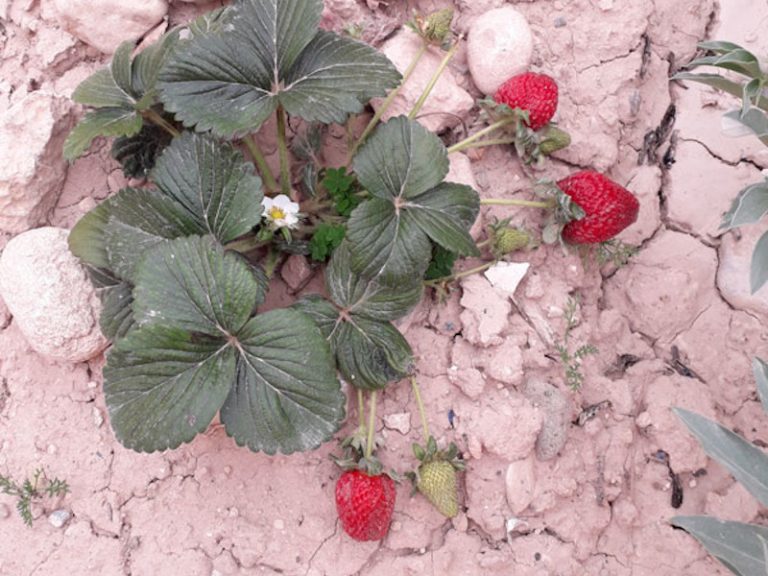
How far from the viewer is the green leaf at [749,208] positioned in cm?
164

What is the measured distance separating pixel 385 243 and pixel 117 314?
1.95 ft

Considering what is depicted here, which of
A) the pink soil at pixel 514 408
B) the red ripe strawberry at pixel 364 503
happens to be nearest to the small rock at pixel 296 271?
the pink soil at pixel 514 408

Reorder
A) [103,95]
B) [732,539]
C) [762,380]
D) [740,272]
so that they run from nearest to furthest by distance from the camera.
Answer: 1. [732,539]
2. [762,380]
3. [103,95]
4. [740,272]

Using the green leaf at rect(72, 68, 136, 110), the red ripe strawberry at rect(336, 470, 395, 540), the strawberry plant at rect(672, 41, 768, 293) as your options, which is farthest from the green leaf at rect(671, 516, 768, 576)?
the green leaf at rect(72, 68, 136, 110)

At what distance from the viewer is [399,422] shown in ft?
6.11

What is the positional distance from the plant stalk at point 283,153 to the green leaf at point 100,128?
315 mm

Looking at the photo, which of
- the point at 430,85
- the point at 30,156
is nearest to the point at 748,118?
the point at 430,85

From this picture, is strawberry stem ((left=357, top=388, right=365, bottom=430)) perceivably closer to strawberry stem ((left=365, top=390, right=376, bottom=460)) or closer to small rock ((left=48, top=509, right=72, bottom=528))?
strawberry stem ((left=365, top=390, right=376, bottom=460))

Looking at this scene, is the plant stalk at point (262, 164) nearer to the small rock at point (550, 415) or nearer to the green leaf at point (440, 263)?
the green leaf at point (440, 263)

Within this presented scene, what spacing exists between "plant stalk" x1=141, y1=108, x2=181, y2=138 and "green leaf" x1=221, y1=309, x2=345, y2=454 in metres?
0.56

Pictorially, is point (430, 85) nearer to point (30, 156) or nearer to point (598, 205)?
point (598, 205)

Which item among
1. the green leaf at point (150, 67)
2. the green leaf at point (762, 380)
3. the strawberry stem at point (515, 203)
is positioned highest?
the green leaf at point (150, 67)

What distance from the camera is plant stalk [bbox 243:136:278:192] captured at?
6.17ft

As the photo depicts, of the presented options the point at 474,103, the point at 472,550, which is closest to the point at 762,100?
the point at 474,103
